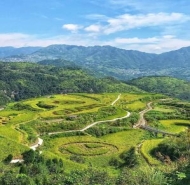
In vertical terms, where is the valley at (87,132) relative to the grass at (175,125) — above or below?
above

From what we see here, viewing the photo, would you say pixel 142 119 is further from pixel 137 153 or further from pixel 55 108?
pixel 137 153

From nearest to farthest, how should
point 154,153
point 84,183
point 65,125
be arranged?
point 84,183
point 154,153
point 65,125

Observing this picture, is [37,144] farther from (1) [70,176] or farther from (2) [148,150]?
(1) [70,176]

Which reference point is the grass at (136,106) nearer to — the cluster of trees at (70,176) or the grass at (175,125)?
the grass at (175,125)

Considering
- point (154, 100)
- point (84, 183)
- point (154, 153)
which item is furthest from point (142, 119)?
point (84, 183)

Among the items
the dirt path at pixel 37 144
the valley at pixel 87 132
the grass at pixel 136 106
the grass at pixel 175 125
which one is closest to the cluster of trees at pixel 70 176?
the valley at pixel 87 132

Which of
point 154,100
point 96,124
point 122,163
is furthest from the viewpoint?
point 154,100

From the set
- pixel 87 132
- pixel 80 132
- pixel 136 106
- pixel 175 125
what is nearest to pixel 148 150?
pixel 80 132

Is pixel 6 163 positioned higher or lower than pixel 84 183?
lower

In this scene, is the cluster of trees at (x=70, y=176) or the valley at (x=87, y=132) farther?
the valley at (x=87, y=132)
